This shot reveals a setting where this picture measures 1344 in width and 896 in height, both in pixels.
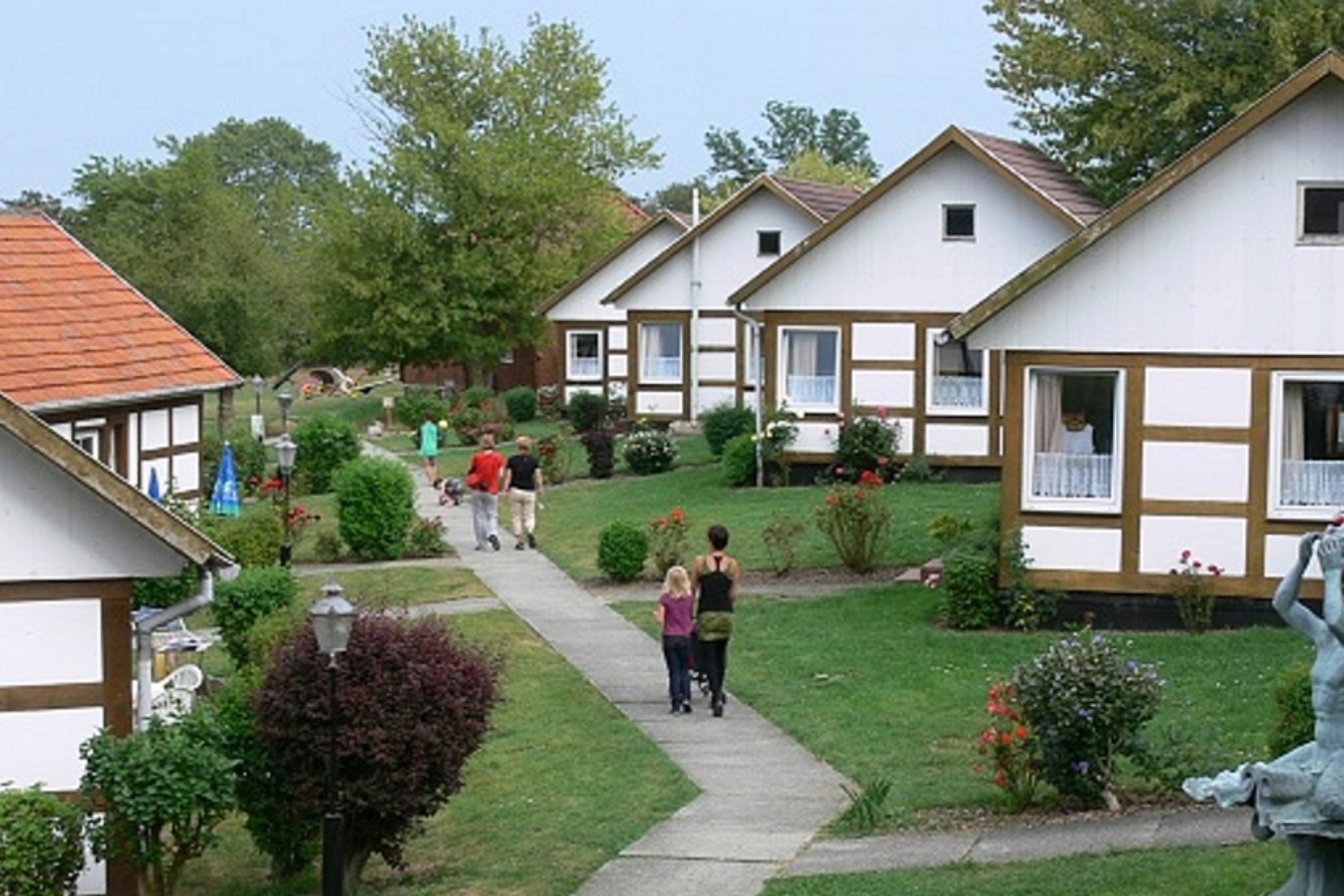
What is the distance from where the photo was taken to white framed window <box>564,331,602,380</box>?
59406 mm

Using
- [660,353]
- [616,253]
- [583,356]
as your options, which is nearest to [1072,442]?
[660,353]

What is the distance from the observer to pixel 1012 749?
15.4 m

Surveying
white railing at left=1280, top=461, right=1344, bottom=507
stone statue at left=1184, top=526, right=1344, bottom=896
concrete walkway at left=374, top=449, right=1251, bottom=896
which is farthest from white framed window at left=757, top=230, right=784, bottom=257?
stone statue at left=1184, top=526, right=1344, bottom=896

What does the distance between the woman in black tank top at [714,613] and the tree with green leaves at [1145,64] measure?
21837 mm

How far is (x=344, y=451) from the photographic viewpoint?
1722 inches

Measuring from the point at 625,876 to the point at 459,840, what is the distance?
2.31 meters

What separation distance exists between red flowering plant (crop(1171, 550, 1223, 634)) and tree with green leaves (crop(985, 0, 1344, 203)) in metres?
17.7

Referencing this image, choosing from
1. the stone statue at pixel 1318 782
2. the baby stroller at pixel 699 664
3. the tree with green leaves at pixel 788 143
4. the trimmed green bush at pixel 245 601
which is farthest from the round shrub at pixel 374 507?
the tree with green leaves at pixel 788 143

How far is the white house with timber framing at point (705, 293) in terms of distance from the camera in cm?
4700

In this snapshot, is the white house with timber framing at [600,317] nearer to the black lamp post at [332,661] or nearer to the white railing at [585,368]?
the white railing at [585,368]

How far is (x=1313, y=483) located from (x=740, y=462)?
1599 centimetres

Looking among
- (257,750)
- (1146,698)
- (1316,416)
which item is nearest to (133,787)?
(257,750)

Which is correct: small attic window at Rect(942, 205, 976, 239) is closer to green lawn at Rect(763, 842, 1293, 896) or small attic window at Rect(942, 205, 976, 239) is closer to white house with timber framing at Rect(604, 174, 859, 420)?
white house with timber framing at Rect(604, 174, 859, 420)

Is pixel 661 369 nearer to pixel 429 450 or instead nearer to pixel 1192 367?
pixel 429 450
